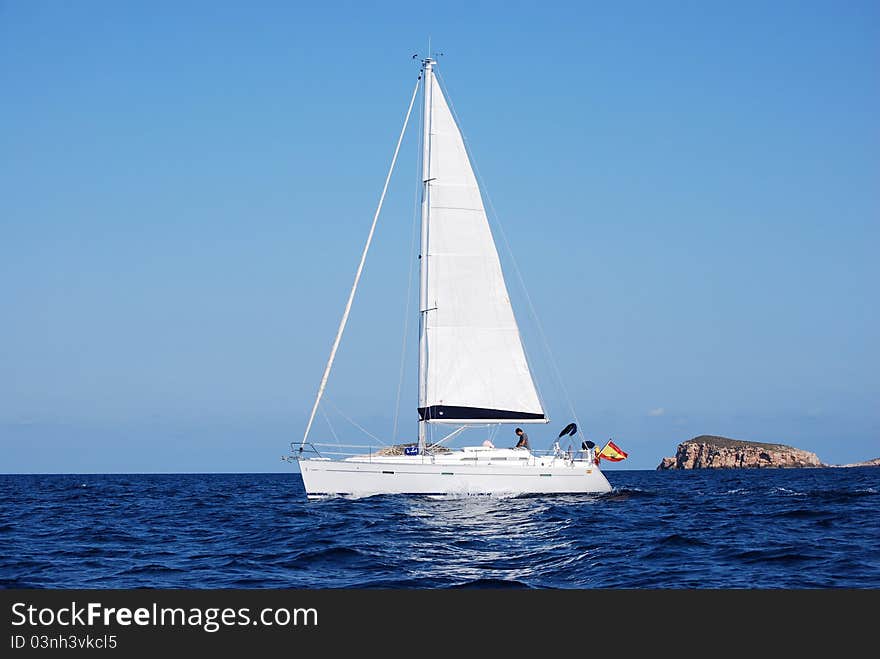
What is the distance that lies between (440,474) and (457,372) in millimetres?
4570

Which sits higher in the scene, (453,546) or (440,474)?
(440,474)

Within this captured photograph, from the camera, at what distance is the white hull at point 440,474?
111ft

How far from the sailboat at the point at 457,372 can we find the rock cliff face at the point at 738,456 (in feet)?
402

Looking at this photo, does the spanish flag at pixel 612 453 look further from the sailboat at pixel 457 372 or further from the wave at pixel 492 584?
the wave at pixel 492 584

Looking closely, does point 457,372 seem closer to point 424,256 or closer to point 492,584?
point 424,256

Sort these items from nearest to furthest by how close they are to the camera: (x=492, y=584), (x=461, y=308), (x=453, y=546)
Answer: (x=492, y=584)
(x=453, y=546)
(x=461, y=308)

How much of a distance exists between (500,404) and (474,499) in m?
5.08

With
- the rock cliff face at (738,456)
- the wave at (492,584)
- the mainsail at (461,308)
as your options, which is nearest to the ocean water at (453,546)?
the wave at (492,584)

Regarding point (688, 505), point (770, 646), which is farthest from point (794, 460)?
point (770, 646)

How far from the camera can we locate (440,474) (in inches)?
1325

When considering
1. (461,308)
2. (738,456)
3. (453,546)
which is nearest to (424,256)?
(461,308)

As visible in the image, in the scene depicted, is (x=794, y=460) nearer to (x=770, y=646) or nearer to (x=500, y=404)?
(x=500, y=404)

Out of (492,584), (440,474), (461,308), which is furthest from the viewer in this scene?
(461,308)

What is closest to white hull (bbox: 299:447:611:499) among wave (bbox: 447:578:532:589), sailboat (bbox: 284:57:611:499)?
sailboat (bbox: 284:57:611:499)
